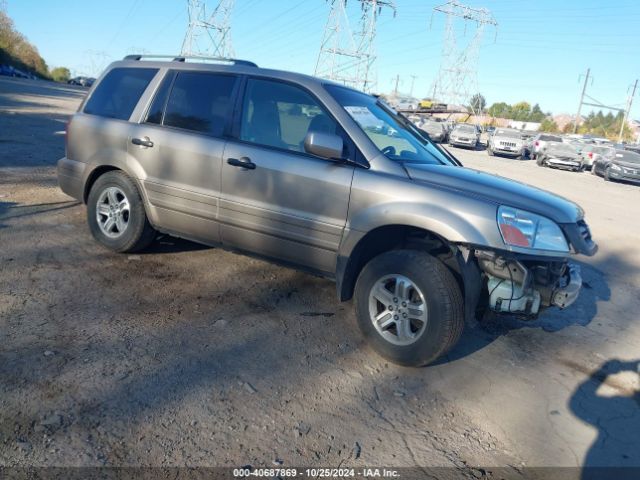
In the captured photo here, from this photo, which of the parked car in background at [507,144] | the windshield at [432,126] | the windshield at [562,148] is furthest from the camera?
the windshield at [432,126]

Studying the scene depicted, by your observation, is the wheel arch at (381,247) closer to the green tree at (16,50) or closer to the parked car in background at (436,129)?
the parked car in background at (436,129)

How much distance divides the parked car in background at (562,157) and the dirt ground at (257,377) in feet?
71.9

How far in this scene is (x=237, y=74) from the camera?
4.38 meters

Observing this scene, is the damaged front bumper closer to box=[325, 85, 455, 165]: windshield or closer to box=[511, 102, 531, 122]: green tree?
box=[325, 85, 455, 165]: windshield

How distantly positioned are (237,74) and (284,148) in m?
0.89

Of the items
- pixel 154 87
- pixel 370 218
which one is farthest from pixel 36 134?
pixel 370 218

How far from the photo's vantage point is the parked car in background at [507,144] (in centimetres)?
2811

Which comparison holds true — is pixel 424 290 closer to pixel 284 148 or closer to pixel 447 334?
pixel 447 334

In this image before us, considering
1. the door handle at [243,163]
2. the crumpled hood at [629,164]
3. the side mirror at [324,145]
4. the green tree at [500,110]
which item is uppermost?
the green tree at [500,110]

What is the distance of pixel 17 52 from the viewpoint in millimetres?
71375

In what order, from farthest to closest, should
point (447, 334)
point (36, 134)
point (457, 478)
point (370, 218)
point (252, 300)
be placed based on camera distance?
1. point (36, 134)
2. point (252, 300)
3. point (370, 218)
4. point (447, 334)
5. point (457, 478)

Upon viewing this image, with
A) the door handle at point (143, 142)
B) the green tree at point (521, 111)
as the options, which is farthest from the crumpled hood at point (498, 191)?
the green tree at point (521, 111)

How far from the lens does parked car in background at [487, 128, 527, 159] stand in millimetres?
28109

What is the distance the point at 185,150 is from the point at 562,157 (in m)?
24.3
